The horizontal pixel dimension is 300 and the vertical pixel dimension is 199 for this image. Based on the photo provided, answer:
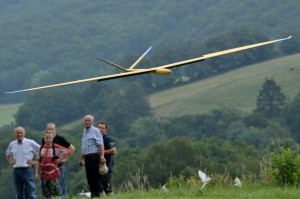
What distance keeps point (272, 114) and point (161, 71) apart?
119148 millimetres

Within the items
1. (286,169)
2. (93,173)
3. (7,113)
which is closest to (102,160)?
(93,173)

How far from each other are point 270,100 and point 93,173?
11634 centimetres

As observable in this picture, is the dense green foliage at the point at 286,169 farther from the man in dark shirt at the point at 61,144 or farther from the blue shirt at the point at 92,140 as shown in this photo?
the man in dark shirt at the point at 61,144

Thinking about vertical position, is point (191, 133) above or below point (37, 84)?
below

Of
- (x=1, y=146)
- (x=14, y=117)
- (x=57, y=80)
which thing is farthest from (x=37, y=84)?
(x=1, y=146)

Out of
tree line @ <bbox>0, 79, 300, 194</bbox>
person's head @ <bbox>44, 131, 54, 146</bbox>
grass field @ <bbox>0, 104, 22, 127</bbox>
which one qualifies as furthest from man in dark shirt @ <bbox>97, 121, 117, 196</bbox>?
grass field @ <bbox>0, 104, 22, 127</bbox>

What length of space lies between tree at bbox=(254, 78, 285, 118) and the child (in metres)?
114

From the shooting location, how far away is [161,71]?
49.6ft

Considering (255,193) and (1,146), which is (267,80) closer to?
(1,146)

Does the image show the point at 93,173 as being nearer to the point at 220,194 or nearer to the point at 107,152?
the point at 107,152

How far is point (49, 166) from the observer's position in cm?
1628

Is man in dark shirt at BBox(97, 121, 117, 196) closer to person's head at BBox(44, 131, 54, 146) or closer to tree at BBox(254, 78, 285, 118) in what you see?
person's head at BBox(44, 131, 54, 146)

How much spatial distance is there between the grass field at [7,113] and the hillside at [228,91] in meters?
20.0

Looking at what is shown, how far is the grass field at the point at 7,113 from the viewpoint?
143 m
